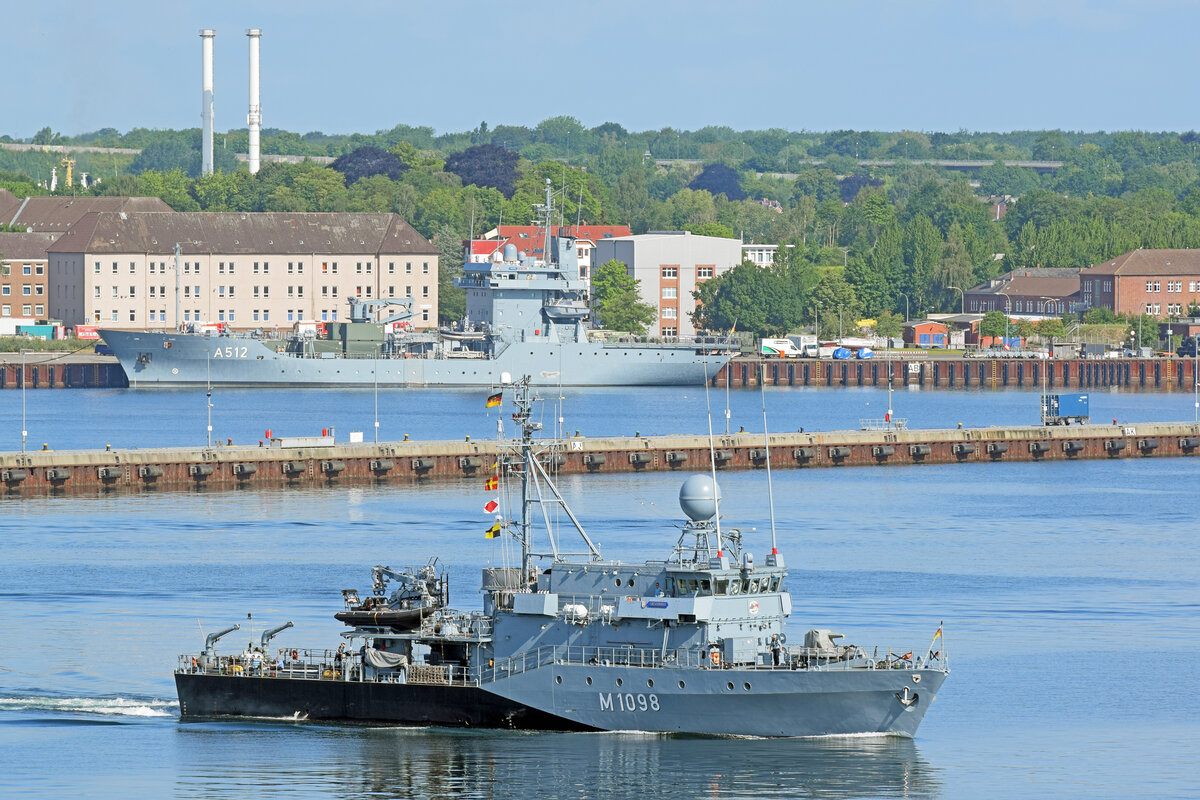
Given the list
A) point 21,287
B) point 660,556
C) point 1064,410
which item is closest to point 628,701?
point 660,556

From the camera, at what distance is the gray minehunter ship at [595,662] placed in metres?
43.7

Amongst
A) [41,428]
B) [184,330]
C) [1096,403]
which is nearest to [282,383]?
[184,330]

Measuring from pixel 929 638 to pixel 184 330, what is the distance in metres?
117

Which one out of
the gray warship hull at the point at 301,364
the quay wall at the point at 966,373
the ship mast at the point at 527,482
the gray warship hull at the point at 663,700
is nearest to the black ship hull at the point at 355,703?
the gray warship hull at the point at 663,700

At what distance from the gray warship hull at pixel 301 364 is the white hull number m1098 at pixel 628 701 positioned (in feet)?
373

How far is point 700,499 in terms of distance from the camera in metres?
44.3

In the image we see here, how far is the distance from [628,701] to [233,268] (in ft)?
487

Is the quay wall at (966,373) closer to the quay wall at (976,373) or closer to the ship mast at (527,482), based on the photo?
the quay wall at (976,373)

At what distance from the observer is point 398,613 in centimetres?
4641

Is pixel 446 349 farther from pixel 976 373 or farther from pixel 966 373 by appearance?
pixel 976 373

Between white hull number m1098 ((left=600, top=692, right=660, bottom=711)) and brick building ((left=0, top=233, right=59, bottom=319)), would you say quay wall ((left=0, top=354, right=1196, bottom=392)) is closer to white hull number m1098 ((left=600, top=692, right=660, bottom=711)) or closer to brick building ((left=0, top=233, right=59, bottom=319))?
brick building ((left=0, top=233, right=59, bottom=319))

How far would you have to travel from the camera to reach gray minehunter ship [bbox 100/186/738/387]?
15862 cm

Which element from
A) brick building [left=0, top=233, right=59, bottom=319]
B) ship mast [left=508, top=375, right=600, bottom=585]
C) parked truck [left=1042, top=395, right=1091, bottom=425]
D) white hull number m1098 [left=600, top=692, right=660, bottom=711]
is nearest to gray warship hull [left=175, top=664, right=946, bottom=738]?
white hull number m1098 [left=600, top=692, right=660, bottom=711]

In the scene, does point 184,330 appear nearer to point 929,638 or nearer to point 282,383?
point 282,383
